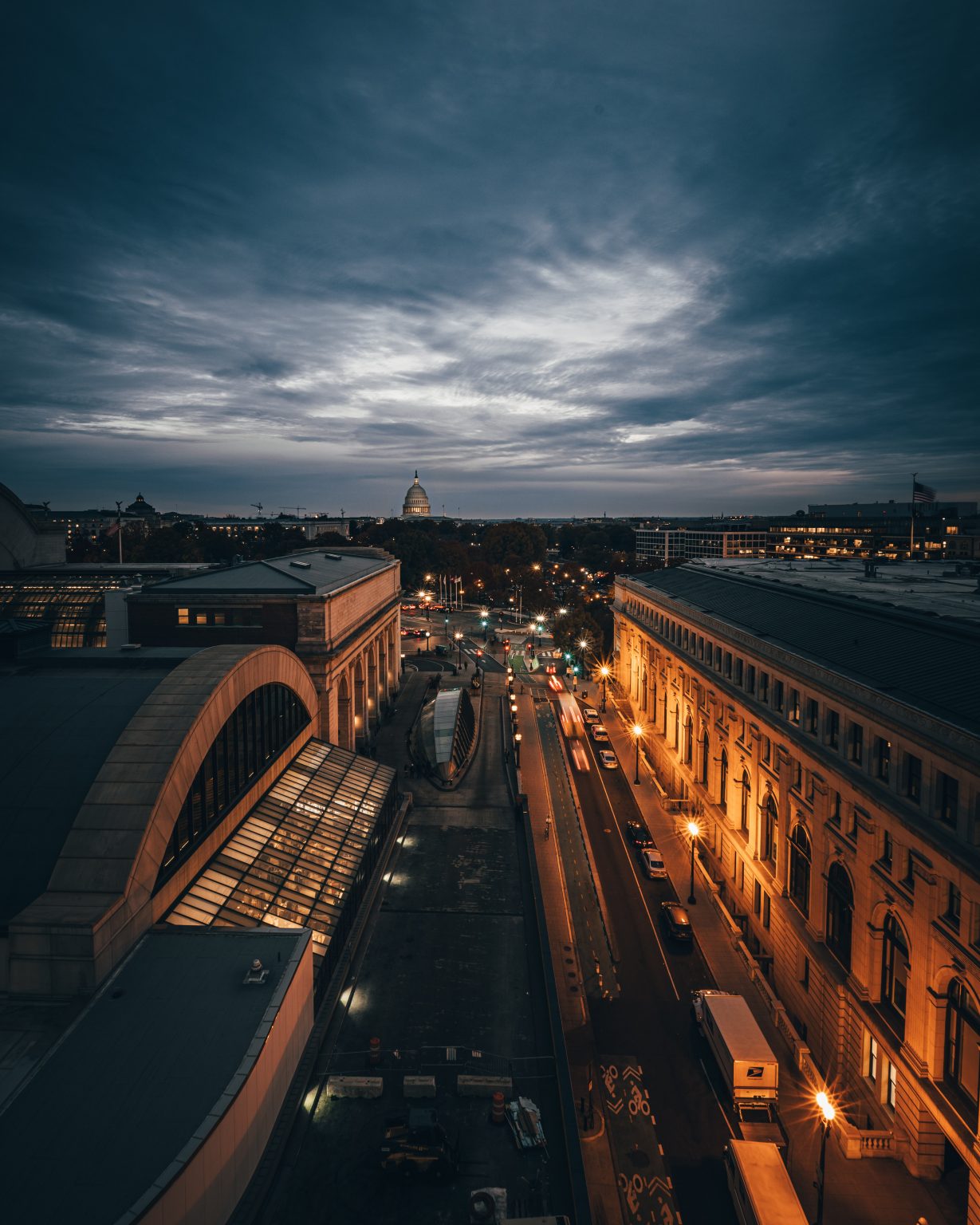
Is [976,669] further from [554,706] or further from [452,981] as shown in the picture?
[554,706]

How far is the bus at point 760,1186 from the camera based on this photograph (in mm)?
21578

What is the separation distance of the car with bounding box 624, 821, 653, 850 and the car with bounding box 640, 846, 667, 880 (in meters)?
1.60

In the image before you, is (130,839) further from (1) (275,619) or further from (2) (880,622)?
(2) (880,622)

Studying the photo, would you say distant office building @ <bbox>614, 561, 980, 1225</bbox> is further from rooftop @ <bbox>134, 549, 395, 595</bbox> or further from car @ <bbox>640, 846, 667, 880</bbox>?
rooftop @ <bbox>134, 549, 395, 595</bbox>

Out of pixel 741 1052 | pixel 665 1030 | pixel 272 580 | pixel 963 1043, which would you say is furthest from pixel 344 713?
pixel 963 1043

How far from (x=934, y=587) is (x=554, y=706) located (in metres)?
49.5

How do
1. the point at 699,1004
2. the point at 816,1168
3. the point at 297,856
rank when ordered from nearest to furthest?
the point at 816,1168 < the point at 699,1004 < the point at 297,856

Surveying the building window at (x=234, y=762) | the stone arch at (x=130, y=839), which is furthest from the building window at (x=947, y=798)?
the building window at (x=234, y=762)

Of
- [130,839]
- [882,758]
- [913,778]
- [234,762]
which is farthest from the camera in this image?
[234,762]

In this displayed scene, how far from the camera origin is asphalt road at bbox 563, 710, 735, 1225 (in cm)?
2516

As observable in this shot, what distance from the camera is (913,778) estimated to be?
2655 centimetres

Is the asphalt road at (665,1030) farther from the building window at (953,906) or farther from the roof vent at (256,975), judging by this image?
the roof vent at (256,975)

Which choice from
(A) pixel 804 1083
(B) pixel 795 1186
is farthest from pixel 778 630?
(B) pixel 795 1186

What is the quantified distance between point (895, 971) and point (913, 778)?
7959 millimetres
